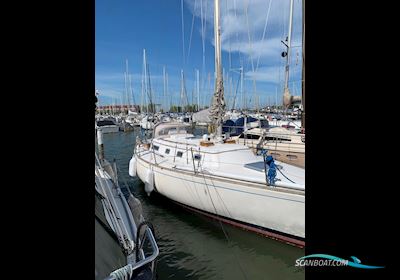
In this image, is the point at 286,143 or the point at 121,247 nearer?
the point at 121,247

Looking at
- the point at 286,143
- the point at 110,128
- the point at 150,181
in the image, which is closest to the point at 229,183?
the point at 150,181

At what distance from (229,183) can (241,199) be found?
0.47 metres

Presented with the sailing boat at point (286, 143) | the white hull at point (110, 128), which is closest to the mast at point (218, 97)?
the sailing boat at point (286, 143)

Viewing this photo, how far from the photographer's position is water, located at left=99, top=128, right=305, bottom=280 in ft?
17.3

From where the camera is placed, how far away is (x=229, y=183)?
6.55m

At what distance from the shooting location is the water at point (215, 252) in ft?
17.3

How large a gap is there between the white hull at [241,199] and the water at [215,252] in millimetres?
391

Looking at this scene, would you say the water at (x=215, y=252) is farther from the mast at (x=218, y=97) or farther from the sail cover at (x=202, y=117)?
the sail cover at (x=202, y=117)

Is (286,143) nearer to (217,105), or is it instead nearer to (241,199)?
(217,105)

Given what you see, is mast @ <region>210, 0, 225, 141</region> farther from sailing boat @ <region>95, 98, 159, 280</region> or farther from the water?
sailing boat @ <region>95, 98, 159, 280</region>

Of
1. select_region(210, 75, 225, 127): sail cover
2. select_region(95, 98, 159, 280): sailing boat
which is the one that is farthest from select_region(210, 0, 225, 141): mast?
select_region(95, 98, 159, 280): sailing boat
